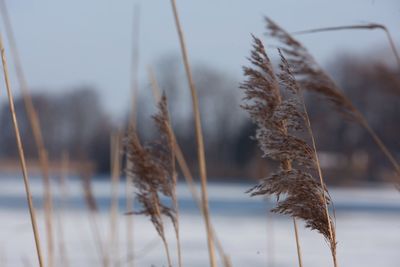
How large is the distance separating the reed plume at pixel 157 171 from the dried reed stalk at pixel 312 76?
0.36m

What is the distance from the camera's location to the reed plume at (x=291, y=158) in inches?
55.2

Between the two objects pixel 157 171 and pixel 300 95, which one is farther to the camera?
pixel 157 171

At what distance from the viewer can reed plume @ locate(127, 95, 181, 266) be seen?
5.57ft

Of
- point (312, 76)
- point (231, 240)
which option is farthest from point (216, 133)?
point (312, 76)

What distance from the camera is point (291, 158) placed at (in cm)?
143

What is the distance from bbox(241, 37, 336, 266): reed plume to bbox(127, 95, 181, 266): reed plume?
32 centimetres

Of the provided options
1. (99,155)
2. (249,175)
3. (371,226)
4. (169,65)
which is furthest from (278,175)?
(169,65)

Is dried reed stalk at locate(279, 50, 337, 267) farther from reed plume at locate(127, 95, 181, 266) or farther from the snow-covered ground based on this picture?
the snow-covered ground

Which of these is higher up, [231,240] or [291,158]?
[291,158]

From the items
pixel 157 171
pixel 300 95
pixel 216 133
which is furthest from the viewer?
pixel 216 133

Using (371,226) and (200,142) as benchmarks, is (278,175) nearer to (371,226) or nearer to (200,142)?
(200,142)

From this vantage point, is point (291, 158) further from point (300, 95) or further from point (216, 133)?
point (216, 133)

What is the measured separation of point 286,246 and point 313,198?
591cm

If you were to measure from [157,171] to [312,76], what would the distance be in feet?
1.58
